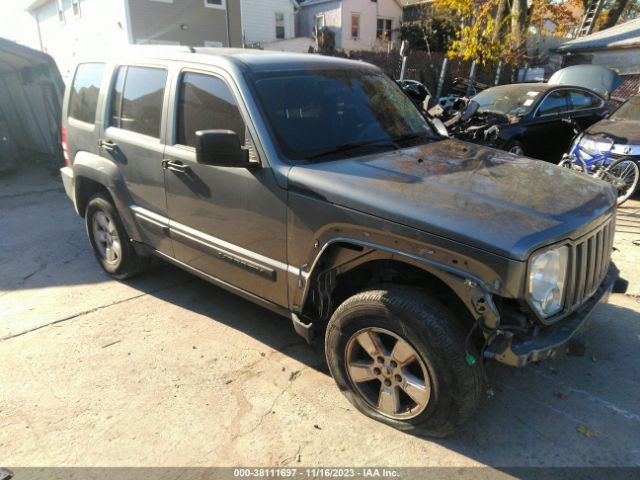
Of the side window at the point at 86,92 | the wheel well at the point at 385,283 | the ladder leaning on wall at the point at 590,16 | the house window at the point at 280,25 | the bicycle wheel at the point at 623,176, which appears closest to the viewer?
the wheel well at the point at 385,283

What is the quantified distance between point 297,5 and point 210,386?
33345 millimetres

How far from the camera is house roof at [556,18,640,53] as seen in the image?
19625 mm

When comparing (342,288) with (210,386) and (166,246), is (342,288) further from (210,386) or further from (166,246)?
(166,246)

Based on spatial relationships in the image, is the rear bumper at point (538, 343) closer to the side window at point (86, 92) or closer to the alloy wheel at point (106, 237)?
the alloy wheel at point (106, 237)

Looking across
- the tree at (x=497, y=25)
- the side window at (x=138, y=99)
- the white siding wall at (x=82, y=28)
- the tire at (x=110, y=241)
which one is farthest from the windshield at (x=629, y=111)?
the white siding wall at (x=82, y=28)

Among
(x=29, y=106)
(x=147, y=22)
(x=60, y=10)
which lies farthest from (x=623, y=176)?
(x=60, y=10)

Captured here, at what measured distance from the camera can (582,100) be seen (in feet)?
31.2

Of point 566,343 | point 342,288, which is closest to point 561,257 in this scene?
point 566,343

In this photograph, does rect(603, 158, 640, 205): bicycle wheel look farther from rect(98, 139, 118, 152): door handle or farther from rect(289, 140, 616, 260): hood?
rect(98, 139, 118, 152): door handle

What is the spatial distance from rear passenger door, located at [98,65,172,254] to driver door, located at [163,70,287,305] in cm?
15

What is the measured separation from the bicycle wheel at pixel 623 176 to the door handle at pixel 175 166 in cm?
614

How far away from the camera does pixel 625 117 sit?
8.08m

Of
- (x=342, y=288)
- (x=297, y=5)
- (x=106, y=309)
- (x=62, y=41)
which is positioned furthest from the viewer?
(x=297, y=5)

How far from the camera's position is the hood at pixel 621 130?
23.5 ft
